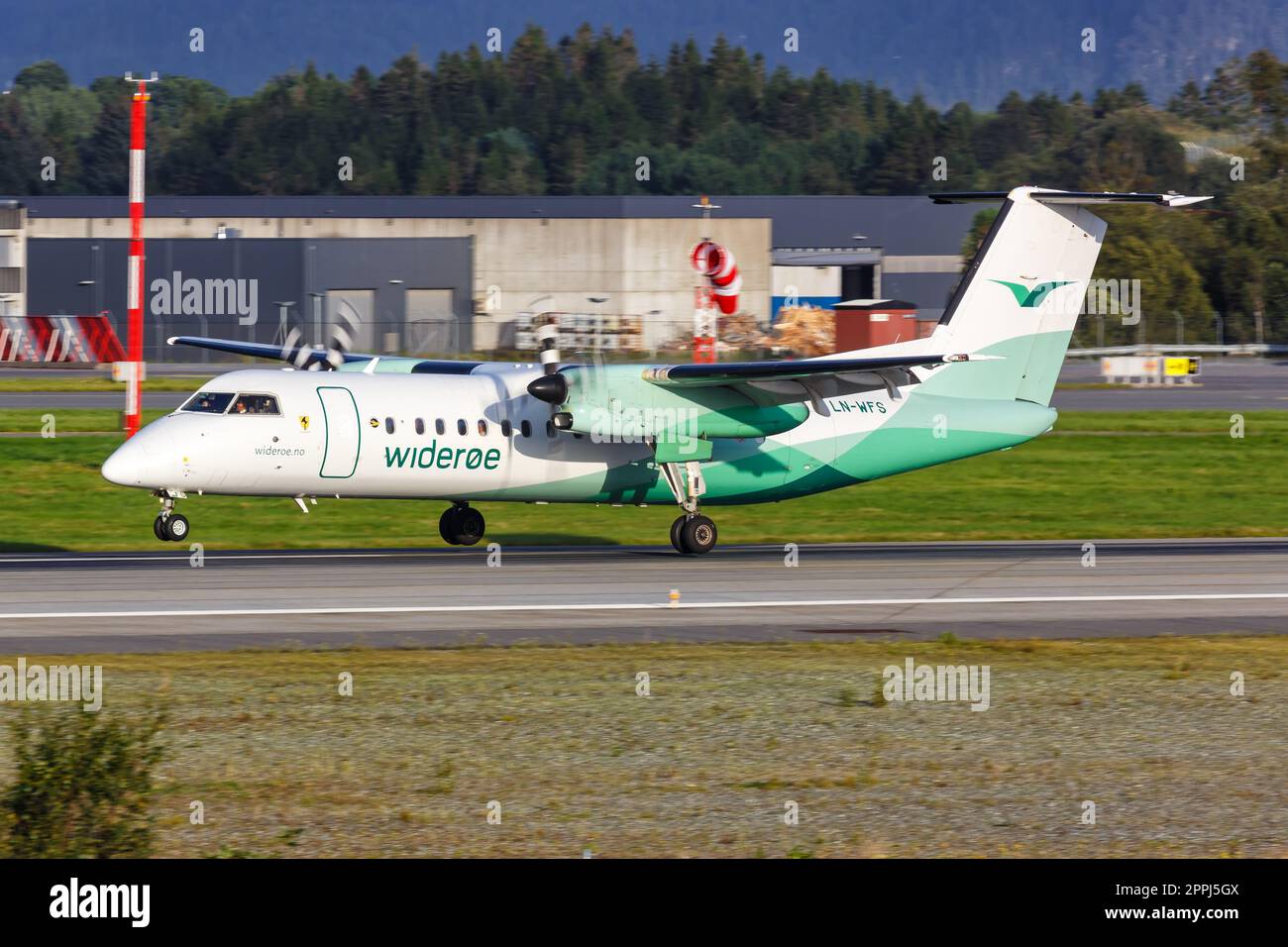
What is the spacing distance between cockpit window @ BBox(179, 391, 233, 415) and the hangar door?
1.50 metres

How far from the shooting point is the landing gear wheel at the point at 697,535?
27016 mm

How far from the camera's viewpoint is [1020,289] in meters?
28.5

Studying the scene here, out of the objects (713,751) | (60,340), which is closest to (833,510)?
(713,751)

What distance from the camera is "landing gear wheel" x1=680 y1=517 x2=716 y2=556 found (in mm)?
27016

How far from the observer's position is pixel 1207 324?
9556 cm

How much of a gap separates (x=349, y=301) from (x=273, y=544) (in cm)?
5749

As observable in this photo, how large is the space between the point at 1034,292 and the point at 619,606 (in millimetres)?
11856

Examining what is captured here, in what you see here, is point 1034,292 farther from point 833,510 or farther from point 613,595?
point 613,595

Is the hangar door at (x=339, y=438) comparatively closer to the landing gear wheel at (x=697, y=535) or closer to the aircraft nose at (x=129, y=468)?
the aircraft nose at (x=129, y=468)

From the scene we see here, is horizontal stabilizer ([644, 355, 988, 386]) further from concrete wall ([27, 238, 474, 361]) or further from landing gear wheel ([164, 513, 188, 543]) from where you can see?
concrete wall ([27, 238, 474, 361])

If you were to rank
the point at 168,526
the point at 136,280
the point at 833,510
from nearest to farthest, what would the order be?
the point at 168,526 < the point at 833,510 < the point at 136,280

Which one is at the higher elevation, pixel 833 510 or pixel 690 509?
pixel 690 509
